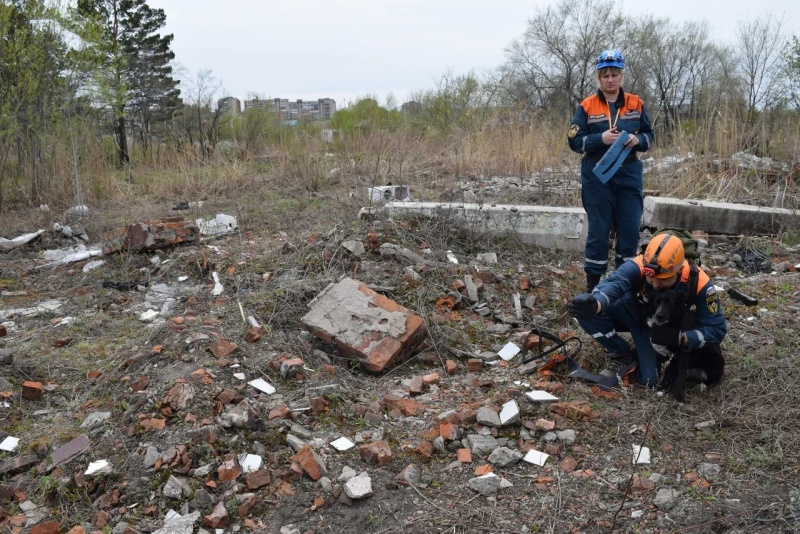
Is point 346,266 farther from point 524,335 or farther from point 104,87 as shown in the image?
point 104,87

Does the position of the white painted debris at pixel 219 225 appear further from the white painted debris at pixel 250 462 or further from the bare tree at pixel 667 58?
the bare tree at pixel 667 58

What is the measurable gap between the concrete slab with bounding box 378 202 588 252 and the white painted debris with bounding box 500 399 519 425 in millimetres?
2681

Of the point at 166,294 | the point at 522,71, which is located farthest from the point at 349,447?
the point at 522,71

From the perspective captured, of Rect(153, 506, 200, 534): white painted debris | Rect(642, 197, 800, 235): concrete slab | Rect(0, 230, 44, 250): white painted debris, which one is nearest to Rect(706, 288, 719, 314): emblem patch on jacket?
Rect(153, 506, 200, 534): white painted debris

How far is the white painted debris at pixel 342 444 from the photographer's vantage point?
2824 mm

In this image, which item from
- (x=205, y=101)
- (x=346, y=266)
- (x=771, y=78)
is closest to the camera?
(x=346, y=266)

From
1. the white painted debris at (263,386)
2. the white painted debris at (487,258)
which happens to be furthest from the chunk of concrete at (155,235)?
the white painted debris at (263,386)

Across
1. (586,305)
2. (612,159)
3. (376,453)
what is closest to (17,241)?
(376,453)

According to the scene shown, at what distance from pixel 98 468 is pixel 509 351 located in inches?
93.7

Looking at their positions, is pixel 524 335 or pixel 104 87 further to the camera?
pixel 104 87

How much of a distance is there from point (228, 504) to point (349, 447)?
23.8 inches

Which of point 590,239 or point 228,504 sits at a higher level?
point 590,239

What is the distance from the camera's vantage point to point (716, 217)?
6035 mm

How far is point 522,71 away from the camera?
1032 inches
